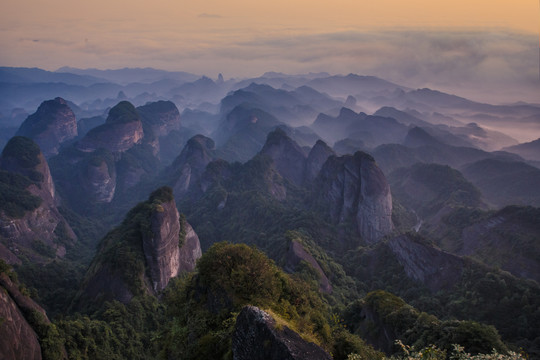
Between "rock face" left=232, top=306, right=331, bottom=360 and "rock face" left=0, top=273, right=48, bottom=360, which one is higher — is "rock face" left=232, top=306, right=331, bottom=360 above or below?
above

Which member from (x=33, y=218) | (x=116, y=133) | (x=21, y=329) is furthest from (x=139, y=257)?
(x=116, y=133)

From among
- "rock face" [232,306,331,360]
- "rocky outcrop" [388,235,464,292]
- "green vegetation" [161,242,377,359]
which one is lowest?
"rocky outcrop" [388,235,464,292]

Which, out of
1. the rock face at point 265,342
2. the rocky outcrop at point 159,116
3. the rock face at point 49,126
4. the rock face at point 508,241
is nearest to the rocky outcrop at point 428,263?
the rock face at point 508,241

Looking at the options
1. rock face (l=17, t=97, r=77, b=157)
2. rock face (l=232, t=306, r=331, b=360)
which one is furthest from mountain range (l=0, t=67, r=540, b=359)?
rock face (l=17, t=97, r=77, b=157)

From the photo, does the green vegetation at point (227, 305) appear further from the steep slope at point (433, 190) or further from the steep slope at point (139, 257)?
the steep slope at point (433, 190)

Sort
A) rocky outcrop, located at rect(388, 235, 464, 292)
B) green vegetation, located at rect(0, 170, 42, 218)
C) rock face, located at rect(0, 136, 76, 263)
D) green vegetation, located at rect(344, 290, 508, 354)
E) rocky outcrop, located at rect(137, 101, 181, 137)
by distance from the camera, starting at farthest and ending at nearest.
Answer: rocky outcrop, located at rect(137, 101, 181, 137)
green vegetation, located at rect(0, 170, 42, 218)
rock face, located at rect(0, 136, 76, 263)
rocky outcrop, located at rect(388, 235, 464, 292)
green vegetation, located at rect(344, 290, 508, 354)

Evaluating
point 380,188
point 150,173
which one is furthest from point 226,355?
point 150,173

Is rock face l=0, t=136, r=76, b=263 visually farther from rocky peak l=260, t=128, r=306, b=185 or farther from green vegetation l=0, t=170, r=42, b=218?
rocky peak l=260, t=128, r=306, b=185
